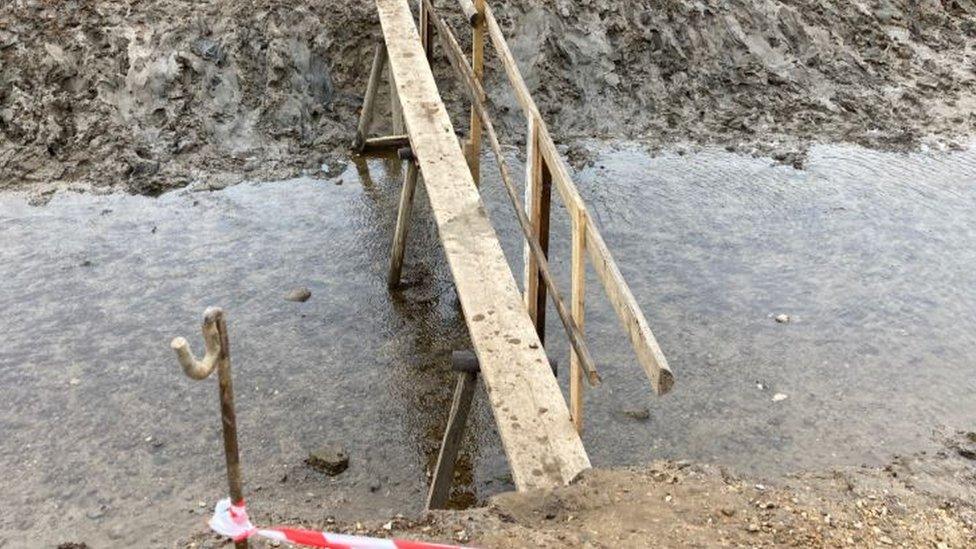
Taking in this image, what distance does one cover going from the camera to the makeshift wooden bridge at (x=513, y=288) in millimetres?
4223

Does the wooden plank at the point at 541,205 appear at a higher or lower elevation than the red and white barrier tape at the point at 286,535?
higher

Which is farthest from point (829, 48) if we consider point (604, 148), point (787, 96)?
point (604, 148)

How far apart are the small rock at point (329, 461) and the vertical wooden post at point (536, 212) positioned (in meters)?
1.32

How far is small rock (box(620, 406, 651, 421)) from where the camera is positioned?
19.5ft

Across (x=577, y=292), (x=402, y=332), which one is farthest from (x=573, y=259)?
(x=402, y=332)

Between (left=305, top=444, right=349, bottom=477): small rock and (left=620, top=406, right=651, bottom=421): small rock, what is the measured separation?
5.63 ft

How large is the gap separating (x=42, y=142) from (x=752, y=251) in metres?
6.25

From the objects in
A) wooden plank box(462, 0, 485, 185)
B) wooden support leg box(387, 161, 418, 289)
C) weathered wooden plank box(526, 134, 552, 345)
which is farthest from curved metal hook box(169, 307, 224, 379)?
wooden support leg box(387, 161, 418, 289)

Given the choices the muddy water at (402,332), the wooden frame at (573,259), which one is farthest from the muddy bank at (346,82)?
the wooden frame at (573,259)

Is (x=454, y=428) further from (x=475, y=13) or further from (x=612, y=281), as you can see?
(x=475, y=13)

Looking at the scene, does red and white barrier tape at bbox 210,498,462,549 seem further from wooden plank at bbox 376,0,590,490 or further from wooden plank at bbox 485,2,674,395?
wooden plank at bbox 485,2,674,395

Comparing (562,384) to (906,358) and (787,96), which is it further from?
(787,96)

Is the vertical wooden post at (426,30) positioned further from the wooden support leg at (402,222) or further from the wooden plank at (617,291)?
the wooden plank at (617,291)

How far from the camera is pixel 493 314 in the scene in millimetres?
5133
